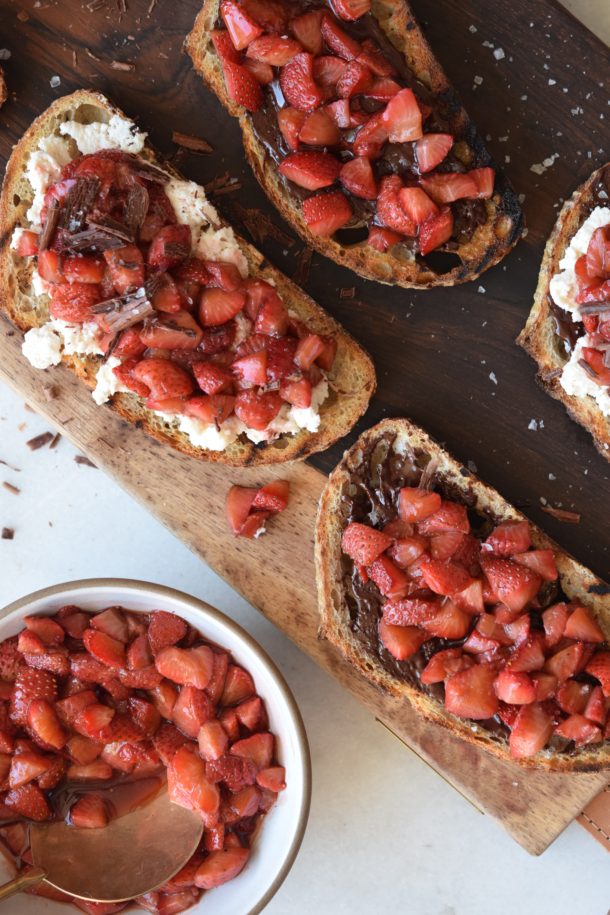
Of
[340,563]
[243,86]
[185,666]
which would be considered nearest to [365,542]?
[340,563]

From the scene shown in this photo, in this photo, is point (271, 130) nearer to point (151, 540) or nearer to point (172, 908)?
point (151, 540)

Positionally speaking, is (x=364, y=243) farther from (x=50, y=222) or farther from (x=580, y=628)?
(x=580, y=628)

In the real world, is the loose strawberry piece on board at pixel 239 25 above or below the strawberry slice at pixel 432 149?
below

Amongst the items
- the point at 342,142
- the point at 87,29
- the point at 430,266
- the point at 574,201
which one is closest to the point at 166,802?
the point at 430,266

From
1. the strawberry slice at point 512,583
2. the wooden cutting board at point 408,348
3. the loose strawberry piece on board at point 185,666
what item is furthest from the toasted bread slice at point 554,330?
the loose strawberry piece on board at point 185,666

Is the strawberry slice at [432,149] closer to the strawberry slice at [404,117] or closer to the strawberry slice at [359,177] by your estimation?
the strawberry slice at [404,117]

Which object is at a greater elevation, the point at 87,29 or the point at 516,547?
the point at 87,29

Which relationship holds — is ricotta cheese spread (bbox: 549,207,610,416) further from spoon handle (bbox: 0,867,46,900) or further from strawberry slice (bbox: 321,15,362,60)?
spoon handle (bbox: 0,867,46,900)
